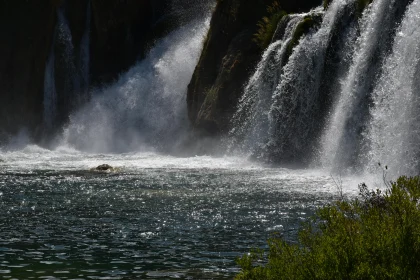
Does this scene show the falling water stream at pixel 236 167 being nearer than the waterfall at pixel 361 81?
Yes

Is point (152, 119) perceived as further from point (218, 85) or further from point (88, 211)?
point (88, 211)

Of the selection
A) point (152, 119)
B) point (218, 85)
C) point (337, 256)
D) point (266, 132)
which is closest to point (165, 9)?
point (152, 119)

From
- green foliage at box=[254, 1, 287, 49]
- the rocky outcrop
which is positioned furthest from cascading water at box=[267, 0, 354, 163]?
the rocky outcrop

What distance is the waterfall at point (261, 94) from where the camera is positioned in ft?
102

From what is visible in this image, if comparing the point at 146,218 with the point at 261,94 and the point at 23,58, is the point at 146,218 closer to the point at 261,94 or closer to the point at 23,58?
the point at 261,94

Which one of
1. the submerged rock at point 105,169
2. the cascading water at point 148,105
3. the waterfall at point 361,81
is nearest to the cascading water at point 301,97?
Answer: the waterfall at point 361,81

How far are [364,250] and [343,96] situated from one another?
1889 centimetres

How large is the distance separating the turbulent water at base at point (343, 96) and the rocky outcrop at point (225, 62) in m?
1.24

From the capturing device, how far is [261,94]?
105 ft

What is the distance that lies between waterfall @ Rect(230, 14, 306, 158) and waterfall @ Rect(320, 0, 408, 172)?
545cm

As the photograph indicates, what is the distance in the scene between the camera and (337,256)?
7363mm

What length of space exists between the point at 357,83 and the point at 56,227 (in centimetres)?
1258

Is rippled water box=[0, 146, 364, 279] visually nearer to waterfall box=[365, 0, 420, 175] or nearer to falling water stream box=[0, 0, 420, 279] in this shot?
falling water stream box=[0, 0, 420, 279]

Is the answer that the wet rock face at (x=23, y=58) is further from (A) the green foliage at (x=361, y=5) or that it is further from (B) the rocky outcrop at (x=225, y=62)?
(A) the green foliage at (x=361, y=5)
